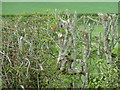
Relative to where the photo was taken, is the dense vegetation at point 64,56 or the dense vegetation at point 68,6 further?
the dense vegetation at point 68,6

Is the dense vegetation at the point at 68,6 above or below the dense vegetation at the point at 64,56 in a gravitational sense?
above

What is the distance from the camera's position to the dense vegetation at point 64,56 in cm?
230

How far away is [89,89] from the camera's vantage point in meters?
2.64

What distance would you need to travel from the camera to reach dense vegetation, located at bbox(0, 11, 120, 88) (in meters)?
2.30

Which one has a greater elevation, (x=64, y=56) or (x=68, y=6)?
(x=68, y=6)

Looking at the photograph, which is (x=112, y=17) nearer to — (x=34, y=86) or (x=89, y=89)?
(x=89, y=89)

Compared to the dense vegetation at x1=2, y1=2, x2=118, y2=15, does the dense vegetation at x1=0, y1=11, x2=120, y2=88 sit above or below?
below

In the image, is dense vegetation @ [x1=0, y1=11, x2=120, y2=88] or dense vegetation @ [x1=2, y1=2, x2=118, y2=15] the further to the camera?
dense vegetation @ [x1=2, y1=2, x2=118, y2=15]

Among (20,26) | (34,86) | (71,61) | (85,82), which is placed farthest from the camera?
(20,26)

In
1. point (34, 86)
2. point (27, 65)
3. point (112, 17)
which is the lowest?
point (34, 86)

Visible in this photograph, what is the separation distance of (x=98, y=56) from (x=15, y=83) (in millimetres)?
1080

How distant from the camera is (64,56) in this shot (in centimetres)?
221

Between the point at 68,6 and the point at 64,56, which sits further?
the point at 68,6

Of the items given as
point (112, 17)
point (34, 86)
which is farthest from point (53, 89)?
point (112, 17)
